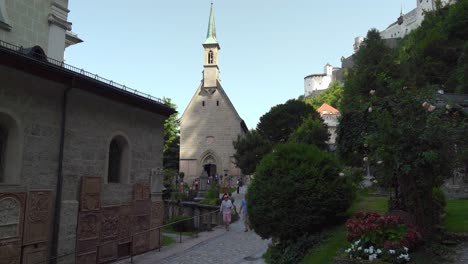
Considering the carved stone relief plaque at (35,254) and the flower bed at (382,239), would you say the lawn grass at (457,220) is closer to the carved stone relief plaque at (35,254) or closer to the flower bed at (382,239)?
the flower bed at (382,239)

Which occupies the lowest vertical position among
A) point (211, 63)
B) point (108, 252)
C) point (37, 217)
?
point (108, 252)

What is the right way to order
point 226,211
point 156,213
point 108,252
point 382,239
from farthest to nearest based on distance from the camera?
1. point 226,211
2. point 156,213
3. point 108,252
4. point 382,239

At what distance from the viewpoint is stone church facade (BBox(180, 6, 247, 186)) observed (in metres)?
53.2

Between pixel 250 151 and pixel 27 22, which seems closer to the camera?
pixel 27 22

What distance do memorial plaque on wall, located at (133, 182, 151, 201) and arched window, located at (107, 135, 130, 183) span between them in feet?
1.87

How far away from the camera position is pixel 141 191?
1449 cm

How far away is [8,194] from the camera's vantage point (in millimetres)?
9484

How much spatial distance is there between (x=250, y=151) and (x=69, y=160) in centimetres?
3383

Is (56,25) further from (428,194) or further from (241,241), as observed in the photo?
(428,194)

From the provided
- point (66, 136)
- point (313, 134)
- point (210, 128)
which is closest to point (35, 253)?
point (66, 136)

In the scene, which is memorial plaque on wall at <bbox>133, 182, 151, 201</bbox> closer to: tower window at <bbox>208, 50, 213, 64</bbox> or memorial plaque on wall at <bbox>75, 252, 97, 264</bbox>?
memorial plaque on wall at <bbox>75, 252, 97, 264</bbox>

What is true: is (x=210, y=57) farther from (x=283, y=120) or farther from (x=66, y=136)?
(x=66, y=136)

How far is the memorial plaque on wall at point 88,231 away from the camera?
1153 centimetres

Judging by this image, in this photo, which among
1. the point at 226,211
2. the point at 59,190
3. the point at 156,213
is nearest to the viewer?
the point at 59,190
